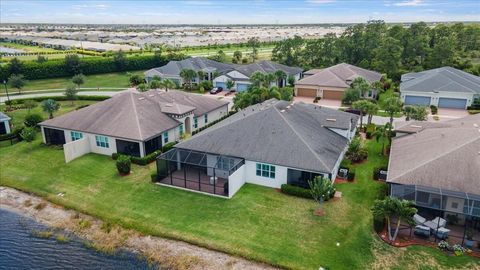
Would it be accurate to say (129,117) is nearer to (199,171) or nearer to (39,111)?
(199,171)

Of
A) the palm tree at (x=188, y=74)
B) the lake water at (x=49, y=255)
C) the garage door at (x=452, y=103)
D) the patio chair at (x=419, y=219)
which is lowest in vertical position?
the lake water at (x=49, y=255)

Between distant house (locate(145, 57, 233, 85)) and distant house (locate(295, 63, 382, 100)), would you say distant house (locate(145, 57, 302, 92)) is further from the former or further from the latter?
distant house (locate(295, 63, 382, 100))

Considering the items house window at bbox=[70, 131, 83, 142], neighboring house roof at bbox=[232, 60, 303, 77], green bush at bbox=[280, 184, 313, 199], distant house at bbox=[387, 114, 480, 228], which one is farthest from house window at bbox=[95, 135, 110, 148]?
neighboring house roof at bbox=[232, 60, 303, 77]

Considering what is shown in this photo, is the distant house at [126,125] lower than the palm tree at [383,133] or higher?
higher

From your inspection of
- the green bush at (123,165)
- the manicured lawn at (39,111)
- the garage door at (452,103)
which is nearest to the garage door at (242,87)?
the manicured lawn at (39,111)

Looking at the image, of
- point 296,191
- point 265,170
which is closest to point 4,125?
point 265,170

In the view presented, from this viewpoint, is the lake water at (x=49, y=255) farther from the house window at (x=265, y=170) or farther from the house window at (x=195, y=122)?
the house window at (x=195, y=122)

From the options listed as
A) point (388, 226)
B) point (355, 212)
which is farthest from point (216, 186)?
point (388, 226)

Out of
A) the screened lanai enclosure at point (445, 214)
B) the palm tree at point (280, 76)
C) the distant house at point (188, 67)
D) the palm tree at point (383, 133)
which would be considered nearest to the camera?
the screened lanai enclosure at point (445, 214)

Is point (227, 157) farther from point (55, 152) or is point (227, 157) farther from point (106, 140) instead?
point (55, 152)
